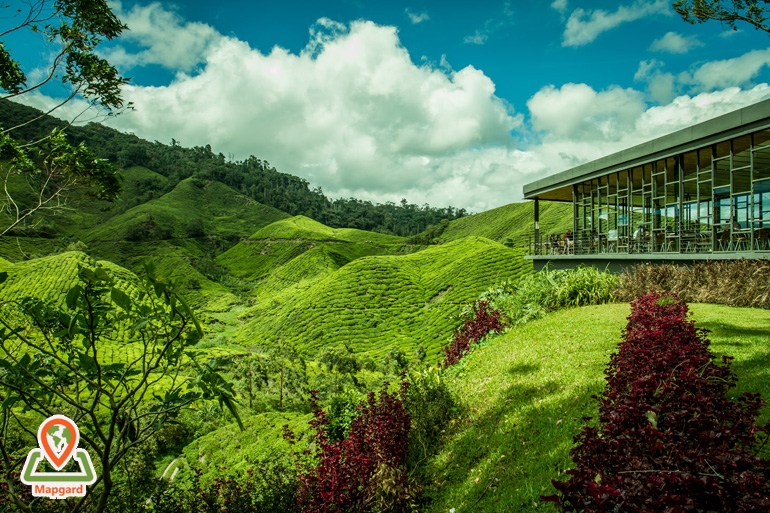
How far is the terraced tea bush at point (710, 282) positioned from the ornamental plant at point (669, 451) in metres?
7.23

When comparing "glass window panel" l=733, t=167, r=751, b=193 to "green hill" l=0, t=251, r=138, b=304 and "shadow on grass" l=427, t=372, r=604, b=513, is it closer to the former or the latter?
"shadow on grass" l=427, t=372, r=604, b=513

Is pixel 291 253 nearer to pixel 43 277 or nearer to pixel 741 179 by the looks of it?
pixel 43 277

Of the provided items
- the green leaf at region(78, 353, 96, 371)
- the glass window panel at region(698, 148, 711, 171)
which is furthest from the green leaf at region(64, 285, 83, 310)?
the glass window panel at region(698, 148, 711, 171)

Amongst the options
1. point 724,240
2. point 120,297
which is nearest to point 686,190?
point 724,240

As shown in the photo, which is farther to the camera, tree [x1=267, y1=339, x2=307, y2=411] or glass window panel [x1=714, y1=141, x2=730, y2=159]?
tree [x1=267, y1=339, x2=307, y2=411]

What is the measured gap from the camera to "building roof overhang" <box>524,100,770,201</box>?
34.0 ft

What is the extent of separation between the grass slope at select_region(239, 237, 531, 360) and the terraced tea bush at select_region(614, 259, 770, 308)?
37.0ft

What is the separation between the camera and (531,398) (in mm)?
5688

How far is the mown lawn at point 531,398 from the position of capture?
4.05 meters

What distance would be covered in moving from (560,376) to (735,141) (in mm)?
9712

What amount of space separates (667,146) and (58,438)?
15.4m

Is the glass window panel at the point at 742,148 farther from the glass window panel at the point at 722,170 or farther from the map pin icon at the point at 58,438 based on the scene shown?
the map pin icon at the point at 58,438

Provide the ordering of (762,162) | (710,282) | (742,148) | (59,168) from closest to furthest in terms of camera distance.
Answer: (59,168) → (710,282) → (742,148) → (762,162)

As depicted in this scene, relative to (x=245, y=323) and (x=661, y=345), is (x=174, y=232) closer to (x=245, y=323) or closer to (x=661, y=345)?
(x=245, y=323)
